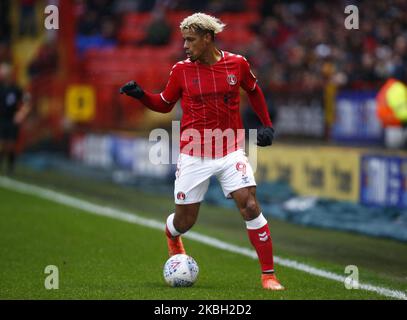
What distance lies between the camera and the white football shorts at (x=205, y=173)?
27.8ft

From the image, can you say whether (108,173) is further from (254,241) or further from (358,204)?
(254,241)

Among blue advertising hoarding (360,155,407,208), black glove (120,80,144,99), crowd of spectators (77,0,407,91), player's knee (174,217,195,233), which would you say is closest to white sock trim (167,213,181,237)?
player's knee (174,217,195,233)

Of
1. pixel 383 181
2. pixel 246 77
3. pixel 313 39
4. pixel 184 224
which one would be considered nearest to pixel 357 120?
pixel 383 181

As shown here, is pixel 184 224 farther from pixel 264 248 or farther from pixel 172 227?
pixel 264 248

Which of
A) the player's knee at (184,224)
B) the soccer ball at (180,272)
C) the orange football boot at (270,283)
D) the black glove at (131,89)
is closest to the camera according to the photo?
the orange football boot at (270,283)

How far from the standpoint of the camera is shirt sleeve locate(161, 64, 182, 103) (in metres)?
8.62

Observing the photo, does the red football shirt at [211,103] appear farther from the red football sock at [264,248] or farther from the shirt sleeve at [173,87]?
the red football sock at [264,248]

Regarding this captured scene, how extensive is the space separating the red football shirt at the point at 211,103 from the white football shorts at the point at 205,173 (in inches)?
2.7

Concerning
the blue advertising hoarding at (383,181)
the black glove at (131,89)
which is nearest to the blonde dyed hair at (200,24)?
the black glove at (131,89)

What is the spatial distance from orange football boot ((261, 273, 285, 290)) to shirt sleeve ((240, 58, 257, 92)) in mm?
1613

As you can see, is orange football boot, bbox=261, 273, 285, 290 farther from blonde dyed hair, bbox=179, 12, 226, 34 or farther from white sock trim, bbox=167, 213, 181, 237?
blonde dyed hair, bbox=179, 12, 226, 34

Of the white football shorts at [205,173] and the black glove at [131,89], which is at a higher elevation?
the black glove at [131,89]

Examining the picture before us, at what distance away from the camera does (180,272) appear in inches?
337

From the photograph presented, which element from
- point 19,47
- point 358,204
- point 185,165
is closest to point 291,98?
point 358,204
